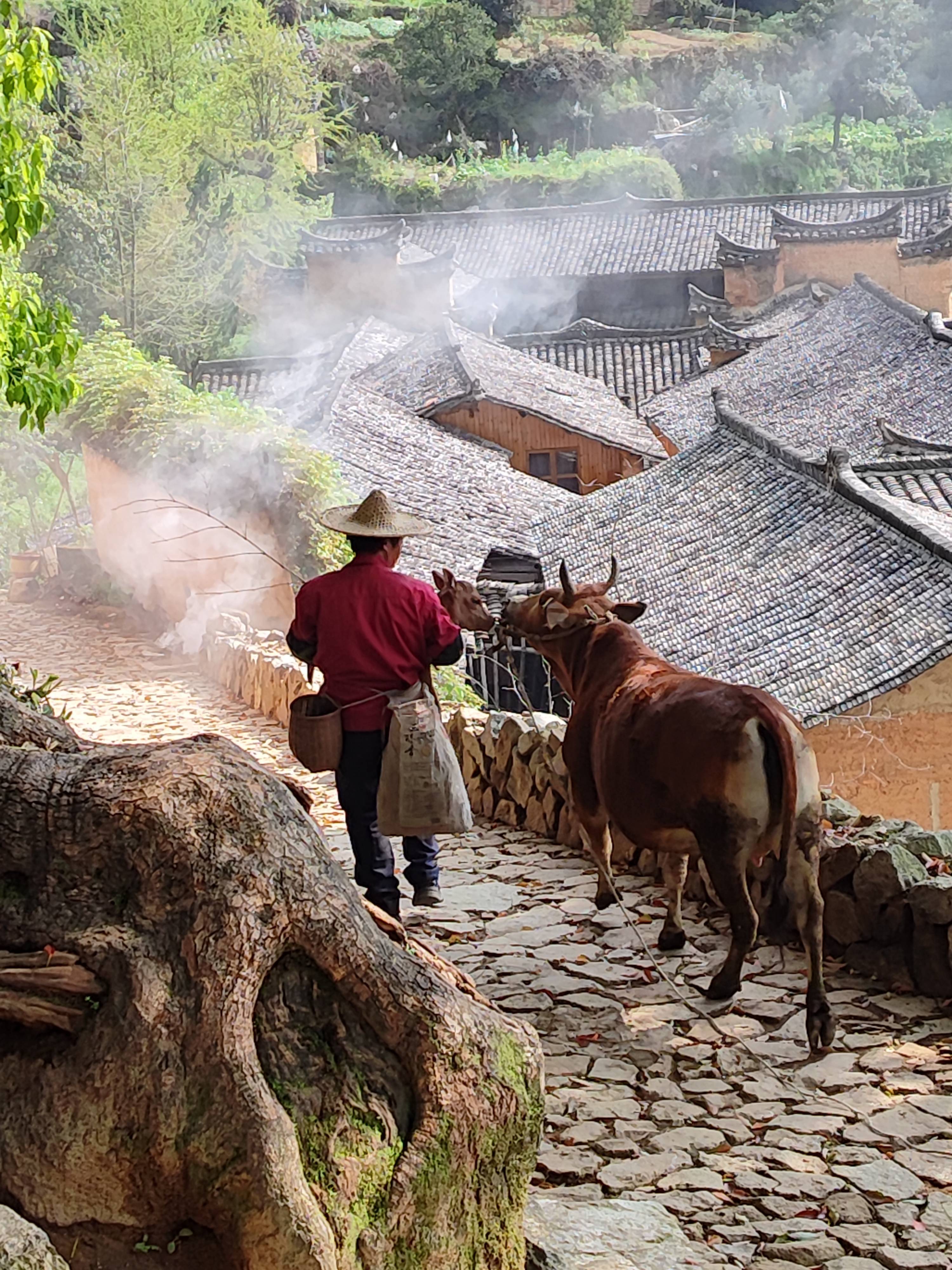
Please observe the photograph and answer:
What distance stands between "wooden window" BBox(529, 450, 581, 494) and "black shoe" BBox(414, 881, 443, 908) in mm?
23185

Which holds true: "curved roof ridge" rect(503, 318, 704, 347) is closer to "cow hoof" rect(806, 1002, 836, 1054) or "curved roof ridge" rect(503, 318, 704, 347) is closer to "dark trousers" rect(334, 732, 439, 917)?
"dark trousers" rect(334, 732, 439, 917)

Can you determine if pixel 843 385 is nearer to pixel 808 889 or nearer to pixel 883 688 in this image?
pixel 883 688

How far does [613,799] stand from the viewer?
630 cm

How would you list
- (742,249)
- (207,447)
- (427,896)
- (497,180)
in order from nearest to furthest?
(427,896)
(207,447)
(742,249)
(497,180)

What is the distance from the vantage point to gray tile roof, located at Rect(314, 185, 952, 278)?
42.4 metres

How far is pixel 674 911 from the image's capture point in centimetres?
662

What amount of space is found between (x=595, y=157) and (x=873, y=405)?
Answer: 113ft

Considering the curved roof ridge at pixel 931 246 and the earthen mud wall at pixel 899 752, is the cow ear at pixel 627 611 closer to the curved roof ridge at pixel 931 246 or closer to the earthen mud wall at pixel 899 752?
the earthen mud wall at pixel 899 752

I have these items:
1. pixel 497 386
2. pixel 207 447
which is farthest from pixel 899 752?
pixel 497 386

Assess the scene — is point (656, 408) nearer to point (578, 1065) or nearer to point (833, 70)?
point (578, 1065)

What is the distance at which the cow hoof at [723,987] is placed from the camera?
5.90 metres

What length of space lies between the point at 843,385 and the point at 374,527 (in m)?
22.3

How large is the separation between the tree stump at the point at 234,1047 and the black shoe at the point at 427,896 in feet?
10.00

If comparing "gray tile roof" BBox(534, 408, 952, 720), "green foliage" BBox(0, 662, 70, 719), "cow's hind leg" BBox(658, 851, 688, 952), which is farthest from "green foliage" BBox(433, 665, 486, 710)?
"cow's hind leg" BBox(658, 851, 688, 952)
